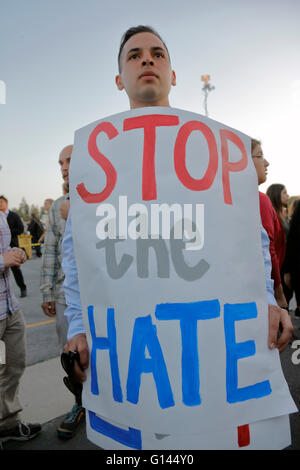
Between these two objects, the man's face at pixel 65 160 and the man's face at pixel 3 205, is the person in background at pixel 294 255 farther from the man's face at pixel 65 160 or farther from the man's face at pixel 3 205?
the man's face at pixel 3 205

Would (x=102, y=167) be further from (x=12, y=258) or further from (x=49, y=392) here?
(x=49, y=392)

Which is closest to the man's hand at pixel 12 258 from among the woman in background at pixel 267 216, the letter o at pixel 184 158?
the letter o at pixel 184 158

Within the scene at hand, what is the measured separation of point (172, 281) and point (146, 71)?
74 centimetres

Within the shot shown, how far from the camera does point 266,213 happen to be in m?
2.53

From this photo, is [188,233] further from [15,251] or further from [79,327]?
[15,251]

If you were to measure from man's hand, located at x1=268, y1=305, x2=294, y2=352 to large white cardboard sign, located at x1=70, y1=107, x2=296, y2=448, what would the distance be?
0.07 ft

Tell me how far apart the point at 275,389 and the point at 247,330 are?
0.56 feet

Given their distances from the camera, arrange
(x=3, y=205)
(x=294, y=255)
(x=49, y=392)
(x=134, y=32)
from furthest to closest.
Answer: (x=3, y=205), (x=294, y=255), (x=49, y=392), (x=134, y=32)

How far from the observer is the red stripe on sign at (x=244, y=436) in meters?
0.74

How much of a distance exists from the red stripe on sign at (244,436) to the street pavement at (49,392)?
1.47 m

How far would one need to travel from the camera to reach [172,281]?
74 centimetres

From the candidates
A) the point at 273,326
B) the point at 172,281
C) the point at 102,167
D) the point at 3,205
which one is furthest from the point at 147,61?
the point at 3,205

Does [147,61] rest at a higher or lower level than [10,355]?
higher
